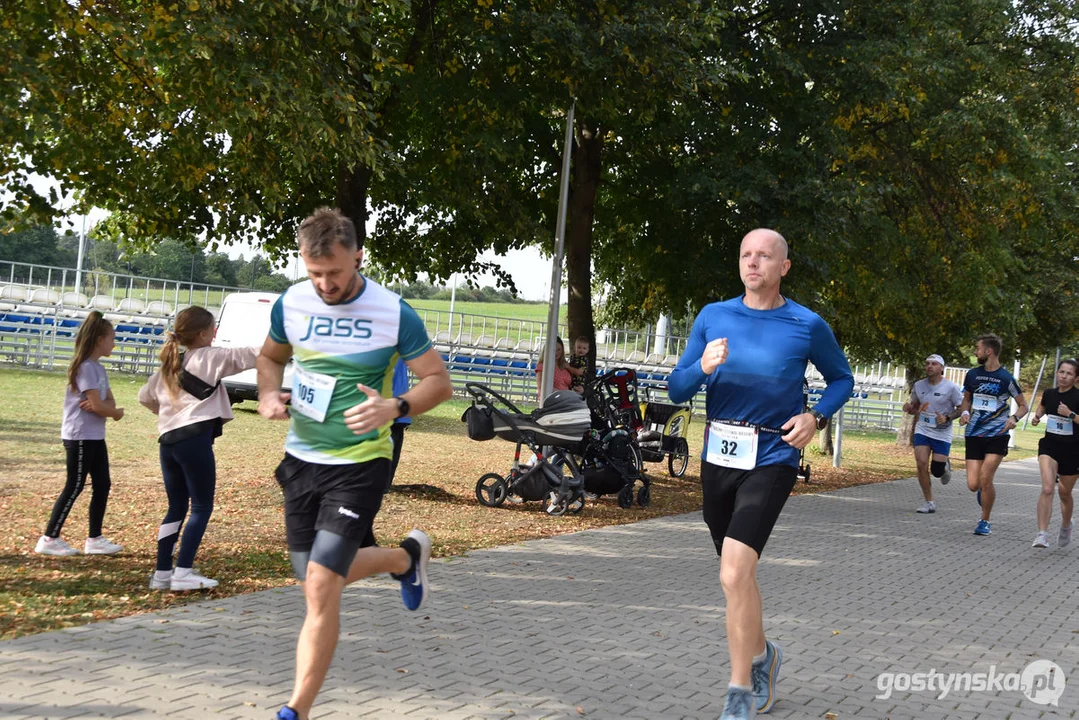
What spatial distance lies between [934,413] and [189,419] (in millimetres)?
10887

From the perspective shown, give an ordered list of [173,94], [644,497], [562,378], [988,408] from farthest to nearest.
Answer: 1. [562,378]
2. [644,497]
3. [988,408]
4. [173,94]

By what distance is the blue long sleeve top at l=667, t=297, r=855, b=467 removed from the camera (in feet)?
17.5

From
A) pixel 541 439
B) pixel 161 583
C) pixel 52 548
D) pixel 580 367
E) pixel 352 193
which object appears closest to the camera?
pixel 161 583

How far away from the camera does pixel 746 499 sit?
5.27m

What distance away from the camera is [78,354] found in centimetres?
793

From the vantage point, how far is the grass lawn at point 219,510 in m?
7.16

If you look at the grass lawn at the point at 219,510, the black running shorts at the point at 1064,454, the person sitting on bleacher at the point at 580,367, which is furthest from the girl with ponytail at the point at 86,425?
the black running shorts at the point at 1064,454

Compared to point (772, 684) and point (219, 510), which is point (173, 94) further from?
point (772, 684)

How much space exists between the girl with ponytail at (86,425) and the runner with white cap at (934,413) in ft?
33.8

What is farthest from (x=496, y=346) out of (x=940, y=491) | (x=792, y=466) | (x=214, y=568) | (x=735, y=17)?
(x=792, y=466)

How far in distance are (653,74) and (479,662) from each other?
8.48 m

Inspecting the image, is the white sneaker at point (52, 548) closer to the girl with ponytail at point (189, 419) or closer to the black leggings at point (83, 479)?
the black leggings at point (83, 479)

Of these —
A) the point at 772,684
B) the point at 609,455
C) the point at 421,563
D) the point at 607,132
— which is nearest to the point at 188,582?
the point at 421,563

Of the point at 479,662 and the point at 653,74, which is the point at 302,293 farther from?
the point at 653,74
